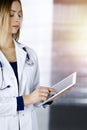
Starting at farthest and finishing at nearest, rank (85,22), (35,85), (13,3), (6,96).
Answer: (85,22)
(35,85)
(13,3)
(6,96)

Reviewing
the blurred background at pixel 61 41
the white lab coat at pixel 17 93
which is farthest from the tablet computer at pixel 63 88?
the blurred background at pixel 61 41

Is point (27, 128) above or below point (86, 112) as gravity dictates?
above

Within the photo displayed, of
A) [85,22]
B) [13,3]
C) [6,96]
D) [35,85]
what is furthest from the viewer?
[85,22]

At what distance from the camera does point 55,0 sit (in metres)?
2.38

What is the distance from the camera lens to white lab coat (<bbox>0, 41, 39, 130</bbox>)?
1494mm

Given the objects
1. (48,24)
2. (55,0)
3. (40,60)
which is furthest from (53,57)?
(55,0)

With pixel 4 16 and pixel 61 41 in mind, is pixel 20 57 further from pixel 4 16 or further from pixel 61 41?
pixel 61 41

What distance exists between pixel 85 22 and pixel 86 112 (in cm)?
74

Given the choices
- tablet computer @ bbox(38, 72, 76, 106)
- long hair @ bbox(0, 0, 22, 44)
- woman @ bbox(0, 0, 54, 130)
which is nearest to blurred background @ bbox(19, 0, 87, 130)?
woman @ bbox(0, 0, 54, 130)

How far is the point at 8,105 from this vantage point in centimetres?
148

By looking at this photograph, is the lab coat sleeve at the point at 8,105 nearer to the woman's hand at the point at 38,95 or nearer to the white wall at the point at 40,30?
the woman's hand at the point at 38,95

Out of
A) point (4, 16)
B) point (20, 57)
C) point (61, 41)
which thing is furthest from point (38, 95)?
point (61, 41)

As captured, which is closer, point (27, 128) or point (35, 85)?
point (27, 128)

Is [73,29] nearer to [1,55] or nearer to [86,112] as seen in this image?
[86,112]
